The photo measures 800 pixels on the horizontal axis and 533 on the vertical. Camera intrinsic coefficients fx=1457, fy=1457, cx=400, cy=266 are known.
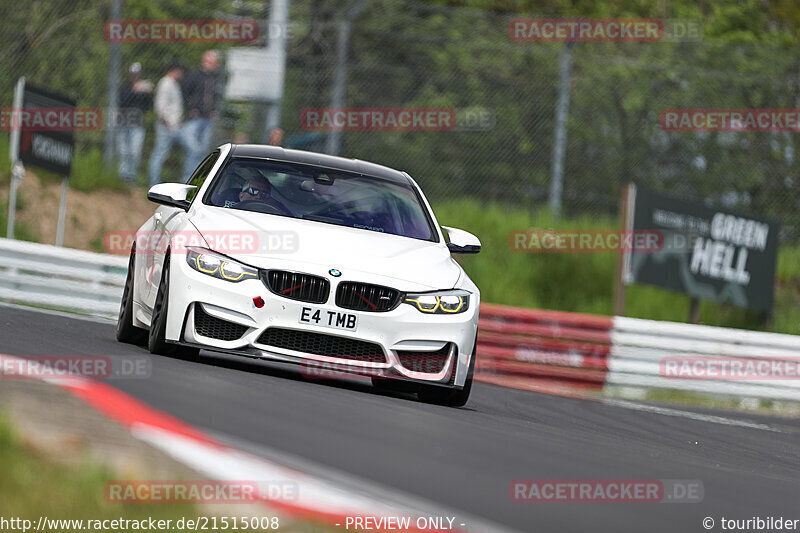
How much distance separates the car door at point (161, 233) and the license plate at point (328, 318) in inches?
34.0

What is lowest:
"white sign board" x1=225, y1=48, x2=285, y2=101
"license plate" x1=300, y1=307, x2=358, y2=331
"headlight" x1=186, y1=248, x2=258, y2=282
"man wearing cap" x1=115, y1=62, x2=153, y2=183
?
"license plate" x1=300, y1=307, x2=358, y2=331

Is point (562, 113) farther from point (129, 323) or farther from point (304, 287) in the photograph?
point (304, 287)

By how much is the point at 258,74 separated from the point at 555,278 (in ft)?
16.3

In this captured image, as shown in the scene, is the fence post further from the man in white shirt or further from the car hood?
the car hood

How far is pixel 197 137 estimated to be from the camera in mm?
19047

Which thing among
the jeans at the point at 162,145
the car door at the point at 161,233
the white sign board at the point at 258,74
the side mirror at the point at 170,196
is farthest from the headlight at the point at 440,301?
the jeans at the point at 162,145

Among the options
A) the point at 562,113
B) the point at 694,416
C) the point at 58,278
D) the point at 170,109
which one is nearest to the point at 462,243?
the point at 694,416

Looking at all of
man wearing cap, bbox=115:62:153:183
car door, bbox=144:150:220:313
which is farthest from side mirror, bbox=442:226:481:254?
man wearing cap, bbox=115:62:153:183

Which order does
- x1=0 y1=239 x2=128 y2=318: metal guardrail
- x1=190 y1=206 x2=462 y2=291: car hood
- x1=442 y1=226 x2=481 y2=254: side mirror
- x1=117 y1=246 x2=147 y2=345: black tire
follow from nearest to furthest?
x1=190 y1=206 x2=462 y2=291: car hood, x1=442 y1=226 x2=481 y2=254: side mirror, x1=117 y1=246 x2=147 y2=345: black tire, x1=0 y1=239 x2=128 y2=318: metal guardrail

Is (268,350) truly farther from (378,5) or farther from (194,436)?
(378,5)

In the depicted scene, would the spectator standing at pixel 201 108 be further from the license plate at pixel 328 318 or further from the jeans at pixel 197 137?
the license plate at pixel 328 318

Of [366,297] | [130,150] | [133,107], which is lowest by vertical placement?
[366,297]

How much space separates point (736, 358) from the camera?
1559 centimetres

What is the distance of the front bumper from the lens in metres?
8.51
